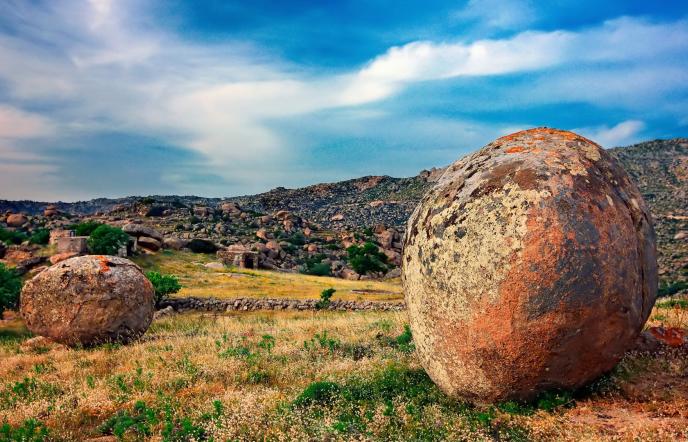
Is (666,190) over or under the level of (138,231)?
over

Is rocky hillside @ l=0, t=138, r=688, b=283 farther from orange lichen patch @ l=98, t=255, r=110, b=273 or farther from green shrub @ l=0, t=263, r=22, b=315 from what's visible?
orange lichen patch @ l=98, t=255, r=110, b=273

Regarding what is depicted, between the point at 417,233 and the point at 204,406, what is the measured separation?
13.1 feet

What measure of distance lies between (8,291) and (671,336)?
24.9m

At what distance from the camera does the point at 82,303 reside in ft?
46.1

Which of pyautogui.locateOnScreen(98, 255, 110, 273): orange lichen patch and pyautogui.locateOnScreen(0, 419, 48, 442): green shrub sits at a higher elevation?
pyautogui.locateOnScreen(98, 255, 110, 273): orange lichen patch

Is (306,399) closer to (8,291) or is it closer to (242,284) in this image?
(8,291)

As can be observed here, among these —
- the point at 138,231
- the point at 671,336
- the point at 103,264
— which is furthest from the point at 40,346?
the point at 138,231

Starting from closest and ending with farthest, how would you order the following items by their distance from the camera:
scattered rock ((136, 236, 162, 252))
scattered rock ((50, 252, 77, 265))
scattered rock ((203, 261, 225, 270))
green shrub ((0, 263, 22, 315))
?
green shrub ((0, 263, 22, 315)) → scattered rock ((50, 252, 77, 265)) → scattered rock ((203, 261, 225, 270)) → scattered rock ((136, 236, 162, 252))

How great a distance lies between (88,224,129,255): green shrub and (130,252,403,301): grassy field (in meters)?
2.15

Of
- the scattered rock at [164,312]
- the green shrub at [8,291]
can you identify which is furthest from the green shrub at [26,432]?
the green shrub at [8,291]

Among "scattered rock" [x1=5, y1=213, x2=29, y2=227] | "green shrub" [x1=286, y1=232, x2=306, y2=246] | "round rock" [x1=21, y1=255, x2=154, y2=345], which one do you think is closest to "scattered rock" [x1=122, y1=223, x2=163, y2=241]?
"green shrub" [x1=286, y1=232, x2=306, y2=246]

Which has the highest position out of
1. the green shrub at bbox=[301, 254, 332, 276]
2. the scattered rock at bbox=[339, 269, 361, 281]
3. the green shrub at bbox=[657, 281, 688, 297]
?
the green shrub at bbox=[657, 281, 688, 297]

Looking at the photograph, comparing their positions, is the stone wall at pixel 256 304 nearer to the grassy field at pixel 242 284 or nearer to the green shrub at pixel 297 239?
the grassy field at pixel 242 284

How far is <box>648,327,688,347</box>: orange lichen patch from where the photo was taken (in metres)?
8.17
